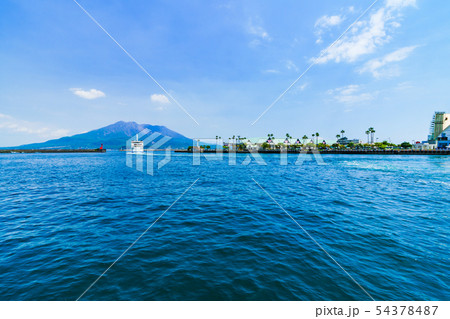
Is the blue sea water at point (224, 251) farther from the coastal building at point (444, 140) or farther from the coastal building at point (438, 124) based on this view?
the coastal building at point (438, 124)

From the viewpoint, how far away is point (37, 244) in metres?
8.19

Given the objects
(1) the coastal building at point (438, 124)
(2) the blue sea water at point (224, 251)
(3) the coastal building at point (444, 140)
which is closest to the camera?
(2) the blue sea water at point (224, 251)

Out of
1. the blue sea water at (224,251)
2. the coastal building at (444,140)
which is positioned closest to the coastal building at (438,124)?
the coastal building at (444,140)

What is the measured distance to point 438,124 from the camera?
149625 millimetres

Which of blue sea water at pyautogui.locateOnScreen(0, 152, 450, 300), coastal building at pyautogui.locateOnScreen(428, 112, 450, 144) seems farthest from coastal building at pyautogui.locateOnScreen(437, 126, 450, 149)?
blue sea water at pyautogui.locateOnScreen(0, 152, 450, 300)

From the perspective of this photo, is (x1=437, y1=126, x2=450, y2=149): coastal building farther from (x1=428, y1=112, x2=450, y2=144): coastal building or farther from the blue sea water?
Answer: the blue sea water

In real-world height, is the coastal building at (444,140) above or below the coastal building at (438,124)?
below

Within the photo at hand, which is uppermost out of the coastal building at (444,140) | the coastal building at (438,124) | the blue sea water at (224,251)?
the coastal building at (438,124)

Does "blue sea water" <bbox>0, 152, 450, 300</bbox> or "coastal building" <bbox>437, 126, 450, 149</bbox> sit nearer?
"blue sea water" <bbox>0, 152, 450, 300</bbox>

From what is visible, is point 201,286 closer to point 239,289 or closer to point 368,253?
point 239,289

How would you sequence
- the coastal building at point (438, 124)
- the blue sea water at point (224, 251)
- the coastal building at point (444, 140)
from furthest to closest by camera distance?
the coastal building at point (438, 124)
the coastal building at point (444, 140)
the blue sea water at point (224, 251)

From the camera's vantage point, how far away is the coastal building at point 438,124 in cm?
14525

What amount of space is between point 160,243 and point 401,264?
9912mm

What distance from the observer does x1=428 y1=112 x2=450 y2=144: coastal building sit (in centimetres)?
14525
